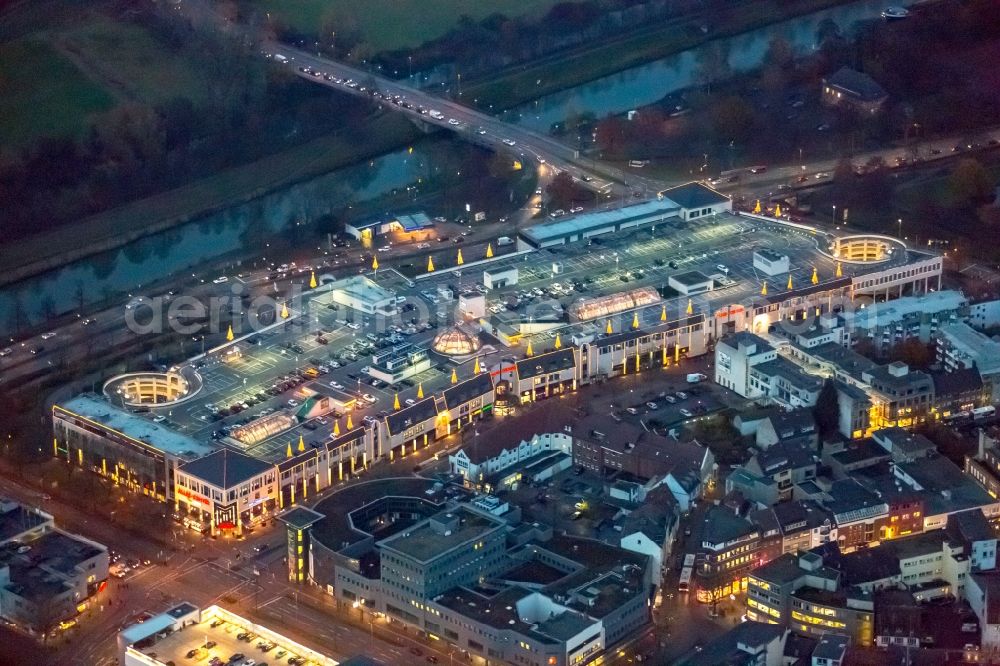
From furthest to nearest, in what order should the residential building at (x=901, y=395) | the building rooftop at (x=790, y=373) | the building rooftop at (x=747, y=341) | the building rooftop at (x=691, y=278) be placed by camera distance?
1. the building rooftop at (x=691, y=278)
2. the building rooftop at (x=747, y=341)
3. the building rooftop at (x=790, y=373)
4. the residential building at (x=901, y=395)

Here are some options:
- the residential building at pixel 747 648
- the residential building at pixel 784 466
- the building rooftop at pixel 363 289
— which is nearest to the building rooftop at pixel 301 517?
the residential building at pixel 747 648

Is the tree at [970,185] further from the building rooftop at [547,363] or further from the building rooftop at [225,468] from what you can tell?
the building rooftop at [225,468]

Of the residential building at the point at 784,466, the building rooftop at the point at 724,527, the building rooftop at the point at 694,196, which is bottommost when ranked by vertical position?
the residential building at the point at 784,466

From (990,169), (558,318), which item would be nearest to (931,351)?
(558,318)

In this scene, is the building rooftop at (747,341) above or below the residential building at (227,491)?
above

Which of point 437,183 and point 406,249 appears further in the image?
point 437,183

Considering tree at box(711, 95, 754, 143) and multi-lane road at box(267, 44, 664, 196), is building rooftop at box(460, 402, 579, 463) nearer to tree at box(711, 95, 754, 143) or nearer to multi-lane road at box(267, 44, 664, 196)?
multi-lane road at box(267, 44, 664, 196)

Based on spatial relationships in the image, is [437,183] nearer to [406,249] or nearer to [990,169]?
[406,249]
